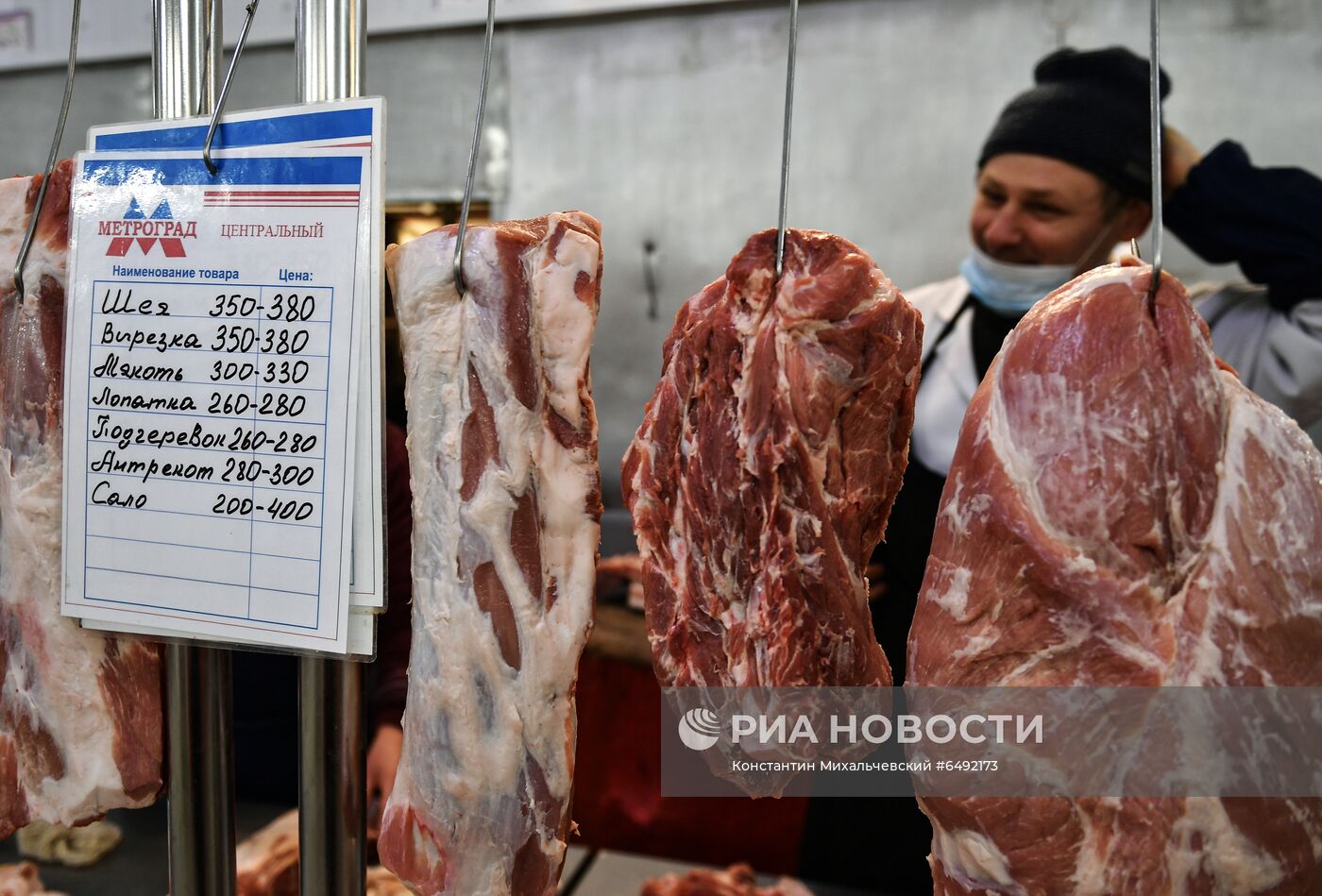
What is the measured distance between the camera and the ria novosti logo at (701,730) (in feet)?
3.59

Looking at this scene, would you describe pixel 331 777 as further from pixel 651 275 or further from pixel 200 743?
pixel 651 275

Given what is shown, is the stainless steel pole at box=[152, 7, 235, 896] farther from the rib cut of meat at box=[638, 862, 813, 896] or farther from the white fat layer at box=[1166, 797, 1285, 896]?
the white fat layer at box=[1166, 797, 1285, 896]

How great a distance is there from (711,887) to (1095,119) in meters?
2.16

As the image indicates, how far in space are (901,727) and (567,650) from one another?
1.22 ft

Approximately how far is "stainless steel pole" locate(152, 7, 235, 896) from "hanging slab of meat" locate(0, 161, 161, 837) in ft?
0.14

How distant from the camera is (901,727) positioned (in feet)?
3.28

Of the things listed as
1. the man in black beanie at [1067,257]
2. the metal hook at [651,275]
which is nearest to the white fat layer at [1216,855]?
the man in black beanie at [1067,257]

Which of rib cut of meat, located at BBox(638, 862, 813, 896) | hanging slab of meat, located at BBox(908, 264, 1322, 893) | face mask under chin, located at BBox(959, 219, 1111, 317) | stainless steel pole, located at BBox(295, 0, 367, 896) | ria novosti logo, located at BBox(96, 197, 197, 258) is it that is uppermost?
face mask under chin, located at BBox(959, 219, 1111, 317)

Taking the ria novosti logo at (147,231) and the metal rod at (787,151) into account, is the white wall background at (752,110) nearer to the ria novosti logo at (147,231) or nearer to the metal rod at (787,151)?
the metal rod at (787,151)

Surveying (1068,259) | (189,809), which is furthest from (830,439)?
(1068,259)

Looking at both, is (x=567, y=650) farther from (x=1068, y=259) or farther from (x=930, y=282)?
(x=930, y=282)

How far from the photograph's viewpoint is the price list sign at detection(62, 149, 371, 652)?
1.06 m

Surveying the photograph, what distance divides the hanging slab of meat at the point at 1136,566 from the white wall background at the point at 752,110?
7.68 feet

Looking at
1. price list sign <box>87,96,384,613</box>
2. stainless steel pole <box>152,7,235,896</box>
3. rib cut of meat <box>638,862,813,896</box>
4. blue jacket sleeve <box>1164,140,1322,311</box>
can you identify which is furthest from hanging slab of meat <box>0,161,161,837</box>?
blue jacket sleeve <box>1164,140,1322,311</box>
